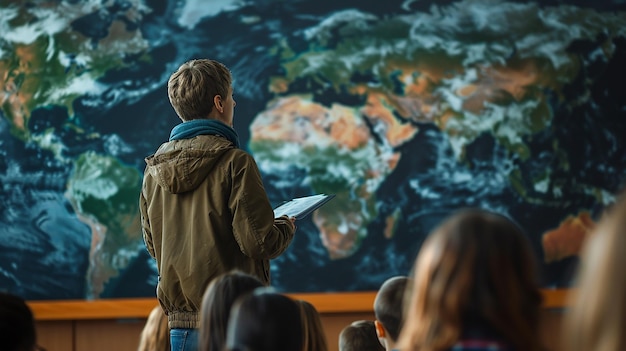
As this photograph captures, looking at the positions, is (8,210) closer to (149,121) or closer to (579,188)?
(149,121)

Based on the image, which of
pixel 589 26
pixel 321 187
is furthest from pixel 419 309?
pixel 589 26

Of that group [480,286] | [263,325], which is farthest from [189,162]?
[480,286]

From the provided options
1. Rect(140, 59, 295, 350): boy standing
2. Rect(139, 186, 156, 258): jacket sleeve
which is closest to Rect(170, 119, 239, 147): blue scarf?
Rect(140, 59, 295, 350): boy standing

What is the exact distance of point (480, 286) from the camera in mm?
1803

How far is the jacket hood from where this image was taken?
3.41 metres

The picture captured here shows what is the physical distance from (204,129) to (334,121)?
330 cm

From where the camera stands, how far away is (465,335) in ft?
5.98

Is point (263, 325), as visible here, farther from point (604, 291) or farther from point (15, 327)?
point (604, 291)

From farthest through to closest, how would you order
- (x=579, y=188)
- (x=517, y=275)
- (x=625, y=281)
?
1. (x=579, y=188)
2. (x=517, y=275)
3. (x=625, y=281)

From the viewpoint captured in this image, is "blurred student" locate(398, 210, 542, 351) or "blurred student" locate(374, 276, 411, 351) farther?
"blurred student" locate(374, 276, 411, 351)

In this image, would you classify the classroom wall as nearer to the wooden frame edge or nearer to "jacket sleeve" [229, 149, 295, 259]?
the wooden frame edge

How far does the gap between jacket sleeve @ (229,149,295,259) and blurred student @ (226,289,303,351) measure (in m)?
0.94

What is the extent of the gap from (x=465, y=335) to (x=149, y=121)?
519cm

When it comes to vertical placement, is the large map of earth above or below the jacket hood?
below
